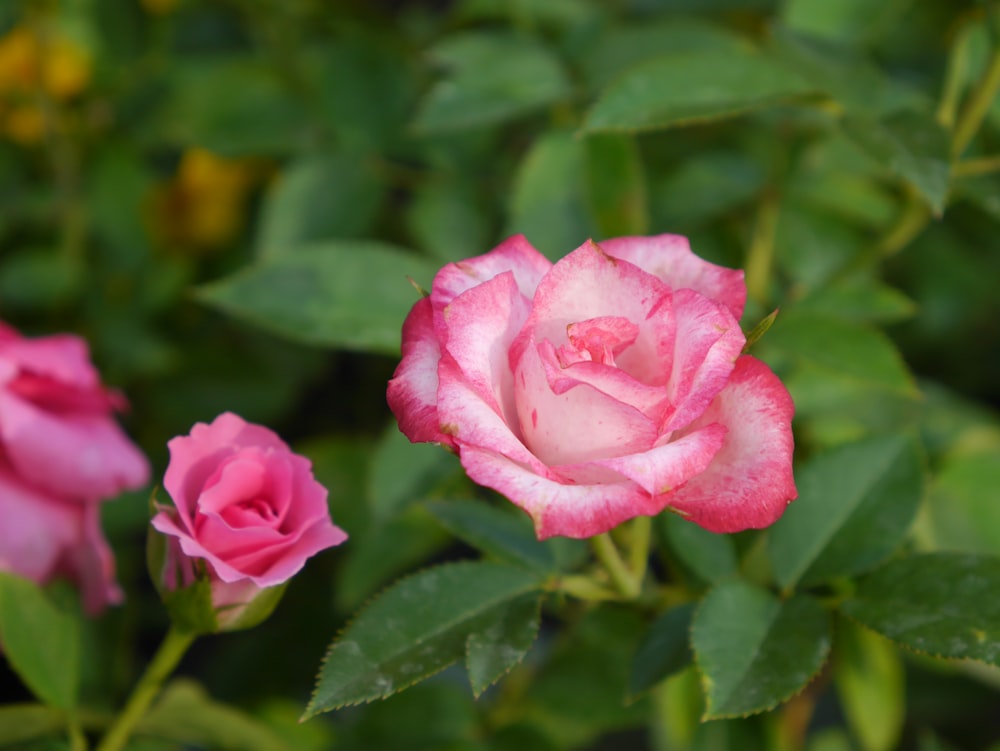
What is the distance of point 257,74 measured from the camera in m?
1.12

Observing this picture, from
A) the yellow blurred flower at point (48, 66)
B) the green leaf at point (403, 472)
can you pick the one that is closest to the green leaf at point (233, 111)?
the yellow blurred flower at point (48, 66)

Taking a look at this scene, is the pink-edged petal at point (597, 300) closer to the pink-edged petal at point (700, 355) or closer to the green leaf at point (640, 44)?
the pink-edged petal at point (700, 355)

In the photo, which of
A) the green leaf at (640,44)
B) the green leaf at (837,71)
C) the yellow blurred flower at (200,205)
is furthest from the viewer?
the yellow blurred flower at (200,205)

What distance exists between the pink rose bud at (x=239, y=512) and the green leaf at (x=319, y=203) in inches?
19.4

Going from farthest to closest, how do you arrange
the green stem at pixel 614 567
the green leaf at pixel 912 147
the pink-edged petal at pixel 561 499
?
the green leaf at pixel 912 147
the green stem at pixel 614 567
the pink-edged petal at pixel 561 499

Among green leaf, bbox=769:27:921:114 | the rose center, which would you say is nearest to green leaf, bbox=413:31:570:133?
green leaf, bbox=769:27:921:114

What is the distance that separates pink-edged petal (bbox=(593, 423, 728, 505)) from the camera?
1.30 feet

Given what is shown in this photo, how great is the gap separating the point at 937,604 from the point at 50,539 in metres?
0.54

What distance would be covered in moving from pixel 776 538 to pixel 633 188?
34cm

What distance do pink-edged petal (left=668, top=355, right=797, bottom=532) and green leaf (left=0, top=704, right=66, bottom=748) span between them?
1.37 ft

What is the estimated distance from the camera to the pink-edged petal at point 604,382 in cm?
42

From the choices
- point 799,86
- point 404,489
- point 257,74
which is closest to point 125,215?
point 257,74

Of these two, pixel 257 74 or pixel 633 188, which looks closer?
pixel 633 188

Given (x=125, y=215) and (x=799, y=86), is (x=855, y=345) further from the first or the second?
(x=125, y=215)
